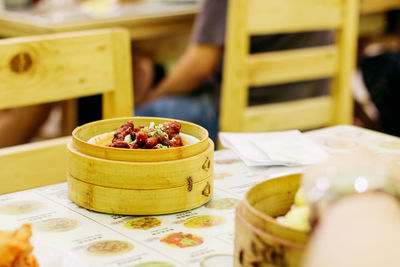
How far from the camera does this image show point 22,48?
1.28 metres

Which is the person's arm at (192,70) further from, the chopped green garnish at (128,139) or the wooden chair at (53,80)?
the chopped green garnish at (128,139)

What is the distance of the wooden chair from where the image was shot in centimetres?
128

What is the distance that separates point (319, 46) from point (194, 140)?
143 cm

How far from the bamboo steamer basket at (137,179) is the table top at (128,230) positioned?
16mm

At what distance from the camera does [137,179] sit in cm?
94

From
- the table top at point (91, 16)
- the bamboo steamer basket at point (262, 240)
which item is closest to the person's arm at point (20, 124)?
the table top at point (91, 16)

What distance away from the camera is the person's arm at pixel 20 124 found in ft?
8.05

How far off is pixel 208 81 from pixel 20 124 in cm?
78

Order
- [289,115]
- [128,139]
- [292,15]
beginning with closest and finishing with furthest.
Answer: [128,139] < [292,15] < [289,115]

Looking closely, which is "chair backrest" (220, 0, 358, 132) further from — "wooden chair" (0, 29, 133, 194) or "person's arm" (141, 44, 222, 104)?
"wooden chair" (0, 29, 133, 194)

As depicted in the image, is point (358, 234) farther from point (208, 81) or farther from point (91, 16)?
point (91, 16)

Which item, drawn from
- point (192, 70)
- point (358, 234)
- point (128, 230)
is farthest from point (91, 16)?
point (358, 234)

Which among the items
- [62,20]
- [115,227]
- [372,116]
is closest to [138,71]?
[62,20]

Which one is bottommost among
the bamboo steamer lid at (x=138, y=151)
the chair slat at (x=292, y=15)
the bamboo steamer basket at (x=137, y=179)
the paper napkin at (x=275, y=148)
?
the paper napkin at (x=275, y=148)
